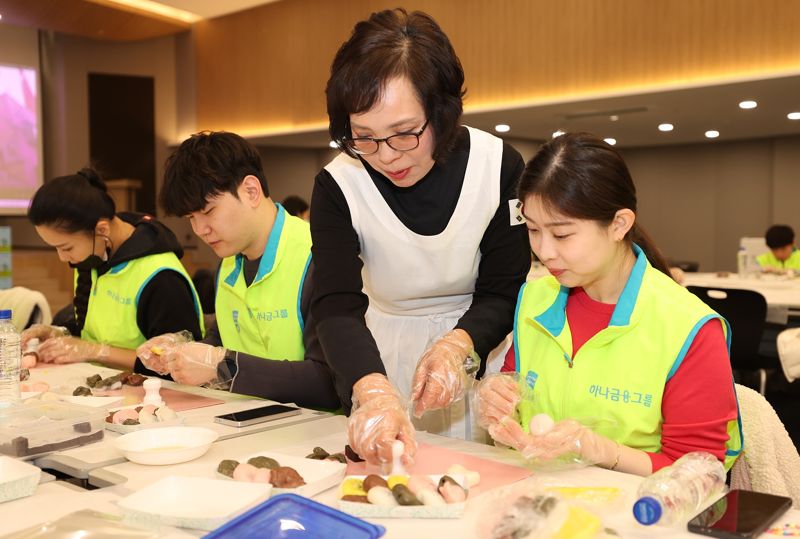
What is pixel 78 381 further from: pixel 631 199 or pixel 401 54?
pixel 631 199

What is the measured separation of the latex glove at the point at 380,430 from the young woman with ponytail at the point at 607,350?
15 centimetres

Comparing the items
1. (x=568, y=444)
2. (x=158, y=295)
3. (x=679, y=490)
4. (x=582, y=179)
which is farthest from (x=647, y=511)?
(x=158, y=295)

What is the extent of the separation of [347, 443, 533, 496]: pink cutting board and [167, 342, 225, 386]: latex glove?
63cm

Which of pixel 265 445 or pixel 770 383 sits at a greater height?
pixel 265 445

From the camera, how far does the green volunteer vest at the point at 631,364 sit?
1342 mm

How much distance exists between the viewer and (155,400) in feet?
5.63

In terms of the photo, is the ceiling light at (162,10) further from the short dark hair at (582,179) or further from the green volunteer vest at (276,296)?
the short dark hair at (582,179)

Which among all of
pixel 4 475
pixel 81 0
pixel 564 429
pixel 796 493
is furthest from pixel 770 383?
pixel 81 0

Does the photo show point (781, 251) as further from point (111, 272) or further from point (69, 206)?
point (69, 206)

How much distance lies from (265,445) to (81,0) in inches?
289

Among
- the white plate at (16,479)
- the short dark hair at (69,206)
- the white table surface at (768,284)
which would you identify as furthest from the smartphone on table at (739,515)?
the white table surface at (768,284)

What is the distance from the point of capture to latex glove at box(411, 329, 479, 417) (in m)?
1.42

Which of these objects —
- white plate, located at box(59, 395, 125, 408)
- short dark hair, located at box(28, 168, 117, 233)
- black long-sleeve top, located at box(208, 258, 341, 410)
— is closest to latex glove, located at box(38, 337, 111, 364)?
short dark hair, located at box(28, 168, 117, 233)

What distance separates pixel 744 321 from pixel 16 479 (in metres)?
3.68
